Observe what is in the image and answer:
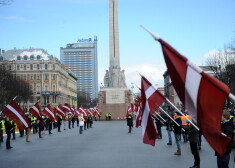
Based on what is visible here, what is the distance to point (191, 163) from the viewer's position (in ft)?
37.3

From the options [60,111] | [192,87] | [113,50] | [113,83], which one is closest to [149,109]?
[192,87]

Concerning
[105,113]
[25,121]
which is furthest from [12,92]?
[25,121]

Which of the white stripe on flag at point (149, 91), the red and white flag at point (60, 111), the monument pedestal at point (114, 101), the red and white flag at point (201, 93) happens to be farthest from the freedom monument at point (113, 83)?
the red and white flag at point (201, 93)

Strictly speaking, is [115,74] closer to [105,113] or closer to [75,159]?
[105,113]

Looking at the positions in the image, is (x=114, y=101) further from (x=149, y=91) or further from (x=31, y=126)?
(x=149, y=91)

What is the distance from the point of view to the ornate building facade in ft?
367

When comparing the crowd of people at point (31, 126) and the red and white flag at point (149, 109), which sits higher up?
the red and white flag at point (149, 109)

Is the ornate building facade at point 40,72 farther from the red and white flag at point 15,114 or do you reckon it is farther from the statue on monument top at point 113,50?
the red and white flag at point 15,114

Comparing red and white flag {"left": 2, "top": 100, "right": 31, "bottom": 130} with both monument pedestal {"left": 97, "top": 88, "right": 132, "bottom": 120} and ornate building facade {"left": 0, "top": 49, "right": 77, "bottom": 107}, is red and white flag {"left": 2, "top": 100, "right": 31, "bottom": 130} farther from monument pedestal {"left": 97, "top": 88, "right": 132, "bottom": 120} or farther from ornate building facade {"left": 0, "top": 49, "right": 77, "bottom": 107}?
ornate building facade {"left": 0, "top": 49, "right": 77, "bottom": 107}

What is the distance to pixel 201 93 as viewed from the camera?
5.53 m

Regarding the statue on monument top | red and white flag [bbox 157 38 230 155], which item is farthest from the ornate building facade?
red and white flag [bbox 157 38 230 155]

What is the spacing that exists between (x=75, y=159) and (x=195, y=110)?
800 cm

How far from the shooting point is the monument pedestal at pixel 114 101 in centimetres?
6031

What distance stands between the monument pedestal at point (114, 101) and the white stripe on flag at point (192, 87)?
5435cm
